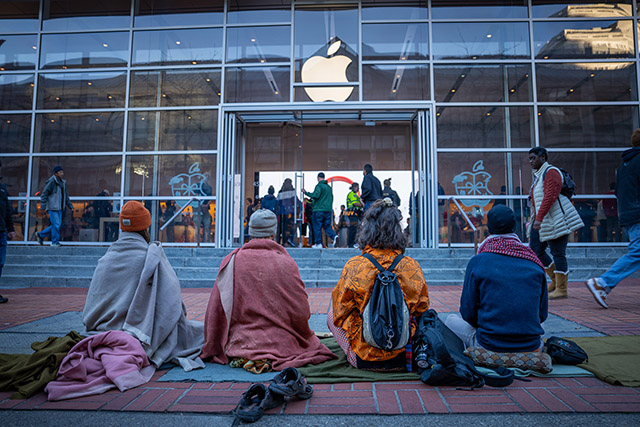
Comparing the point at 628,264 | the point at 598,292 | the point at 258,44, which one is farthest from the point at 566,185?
the point at 258,44

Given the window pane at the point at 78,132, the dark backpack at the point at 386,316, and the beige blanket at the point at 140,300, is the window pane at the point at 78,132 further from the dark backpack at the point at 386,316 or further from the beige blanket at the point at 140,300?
the dark backpack at the point at 386,316

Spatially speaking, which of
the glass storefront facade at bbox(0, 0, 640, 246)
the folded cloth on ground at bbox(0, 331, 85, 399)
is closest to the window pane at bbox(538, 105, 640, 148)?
the glass storefront facade at bbox(0, 0, 640, 246)

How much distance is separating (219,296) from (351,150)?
13.0 m

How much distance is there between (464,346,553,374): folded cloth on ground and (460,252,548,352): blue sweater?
0.04 meters

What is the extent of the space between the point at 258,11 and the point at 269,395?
10.6m

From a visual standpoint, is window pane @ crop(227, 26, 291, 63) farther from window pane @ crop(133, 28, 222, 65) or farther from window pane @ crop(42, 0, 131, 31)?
window pane @ crop(42, 0, 131, 31)

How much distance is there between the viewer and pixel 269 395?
226cm

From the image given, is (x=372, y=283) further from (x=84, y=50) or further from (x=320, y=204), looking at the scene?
(x=84, y=50)

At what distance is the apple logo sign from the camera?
10172 mm

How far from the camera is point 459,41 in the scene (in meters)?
10.3

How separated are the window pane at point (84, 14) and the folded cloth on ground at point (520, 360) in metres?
11.7

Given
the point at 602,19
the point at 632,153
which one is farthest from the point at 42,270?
the point at 602,19

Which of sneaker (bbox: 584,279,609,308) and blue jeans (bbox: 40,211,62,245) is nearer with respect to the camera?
sneaker (bbox: 584,279,609,308)

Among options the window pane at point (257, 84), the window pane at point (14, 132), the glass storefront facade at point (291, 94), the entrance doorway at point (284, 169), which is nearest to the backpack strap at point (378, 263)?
the entrance doorway at point (284, 169)
